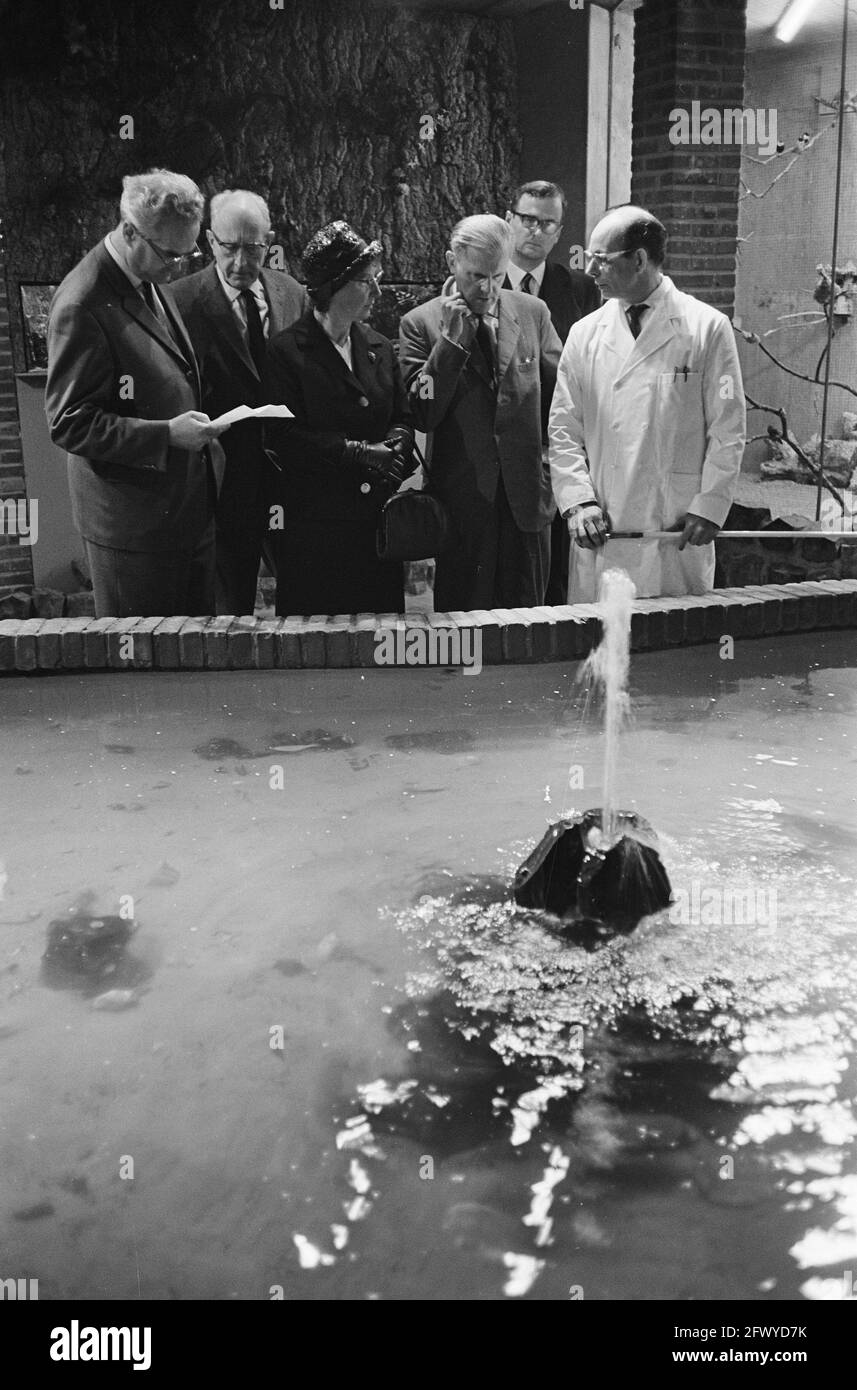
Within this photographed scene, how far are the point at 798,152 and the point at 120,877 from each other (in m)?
9.08

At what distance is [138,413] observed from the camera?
438 cm

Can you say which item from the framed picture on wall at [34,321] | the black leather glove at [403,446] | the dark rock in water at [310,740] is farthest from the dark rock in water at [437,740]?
the framed picture on wall at [34,321]

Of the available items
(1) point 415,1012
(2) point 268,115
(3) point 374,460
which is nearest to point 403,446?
(3) point 374,460

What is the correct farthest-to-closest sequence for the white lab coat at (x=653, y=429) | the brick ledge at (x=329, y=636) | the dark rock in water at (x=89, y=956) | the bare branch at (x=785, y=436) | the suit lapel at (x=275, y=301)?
the bare branch at (x=785, y=436), the suit lapel at (x=275, y=301), the white lab coat at (x=653, y=429), the brick ledge at (x=329, y=636), the dark rock in water at (x=89, y=956)

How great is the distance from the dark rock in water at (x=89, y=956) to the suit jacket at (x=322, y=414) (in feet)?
7.74

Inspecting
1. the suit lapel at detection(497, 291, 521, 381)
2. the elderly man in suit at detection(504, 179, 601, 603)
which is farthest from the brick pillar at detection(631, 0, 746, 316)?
the suit lapel at detection(497, 291, 521, 381)

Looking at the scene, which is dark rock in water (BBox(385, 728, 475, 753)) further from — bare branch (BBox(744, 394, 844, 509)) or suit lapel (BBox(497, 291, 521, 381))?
bare branch (BBox(744, 394, 844, 509))

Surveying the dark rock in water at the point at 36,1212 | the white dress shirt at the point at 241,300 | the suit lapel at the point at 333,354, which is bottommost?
the dark rock in water at the point at 36,1212

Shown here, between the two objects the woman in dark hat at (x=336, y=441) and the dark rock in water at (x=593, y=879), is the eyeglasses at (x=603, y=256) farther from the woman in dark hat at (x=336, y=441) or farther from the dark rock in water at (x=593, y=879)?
the dark rock in water at (x=593, y=879)

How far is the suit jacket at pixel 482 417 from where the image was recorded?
4812 millimetres

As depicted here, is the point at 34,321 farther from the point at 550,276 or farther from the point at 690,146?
the point at 690,146

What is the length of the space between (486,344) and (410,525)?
2.54ft

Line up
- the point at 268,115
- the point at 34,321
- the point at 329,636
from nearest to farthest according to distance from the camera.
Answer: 1. the point at 329,636
2. the point at 34,321
3. the point at 268,115

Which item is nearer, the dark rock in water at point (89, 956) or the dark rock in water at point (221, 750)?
the dark rock in water at point (89, 956)
